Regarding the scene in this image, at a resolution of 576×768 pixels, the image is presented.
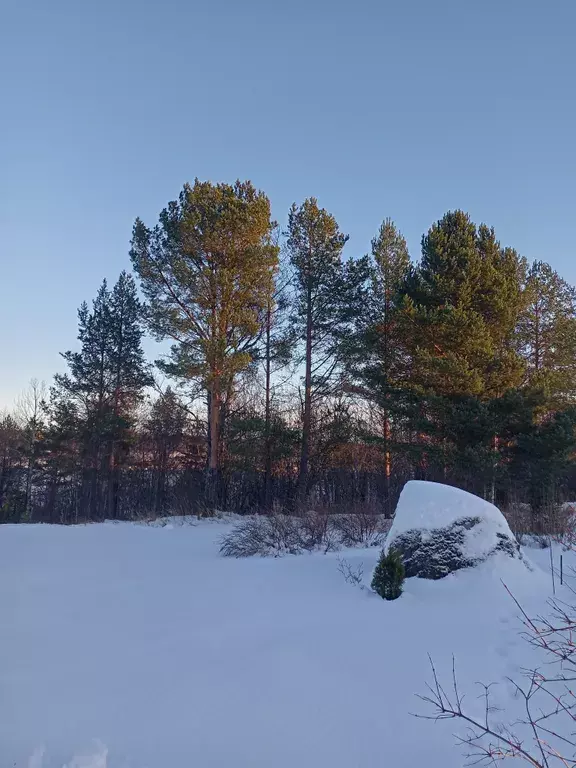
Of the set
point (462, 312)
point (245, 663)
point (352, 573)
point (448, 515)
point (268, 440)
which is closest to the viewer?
point (245, 663)

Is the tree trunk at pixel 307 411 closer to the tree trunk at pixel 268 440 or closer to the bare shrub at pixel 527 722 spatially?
the tree trunk at pixel 268 440

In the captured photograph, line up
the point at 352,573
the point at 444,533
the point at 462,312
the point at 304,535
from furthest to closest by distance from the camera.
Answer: the point at 462,312 < the point at 304,535 < the point at 352,573 < the point at 444,533

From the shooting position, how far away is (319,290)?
18797 mm

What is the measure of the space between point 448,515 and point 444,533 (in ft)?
0.87

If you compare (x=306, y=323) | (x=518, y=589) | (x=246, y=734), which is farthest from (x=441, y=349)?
(x=246, y=734)

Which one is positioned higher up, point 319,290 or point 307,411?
point 319,290

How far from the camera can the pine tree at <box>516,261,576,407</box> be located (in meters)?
17.9

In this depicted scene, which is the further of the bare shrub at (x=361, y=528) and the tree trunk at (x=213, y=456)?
the tree trunk at (x=213, y=456)

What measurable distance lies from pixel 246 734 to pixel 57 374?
76.3 ft

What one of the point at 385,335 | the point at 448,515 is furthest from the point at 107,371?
the point at 448,515

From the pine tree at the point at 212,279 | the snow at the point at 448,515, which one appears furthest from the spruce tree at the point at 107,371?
the snow at the point at 448,515

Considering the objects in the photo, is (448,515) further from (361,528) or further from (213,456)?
(213,456)

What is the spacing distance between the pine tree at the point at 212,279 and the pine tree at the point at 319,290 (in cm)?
136

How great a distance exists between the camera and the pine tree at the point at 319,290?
18.7 metres
